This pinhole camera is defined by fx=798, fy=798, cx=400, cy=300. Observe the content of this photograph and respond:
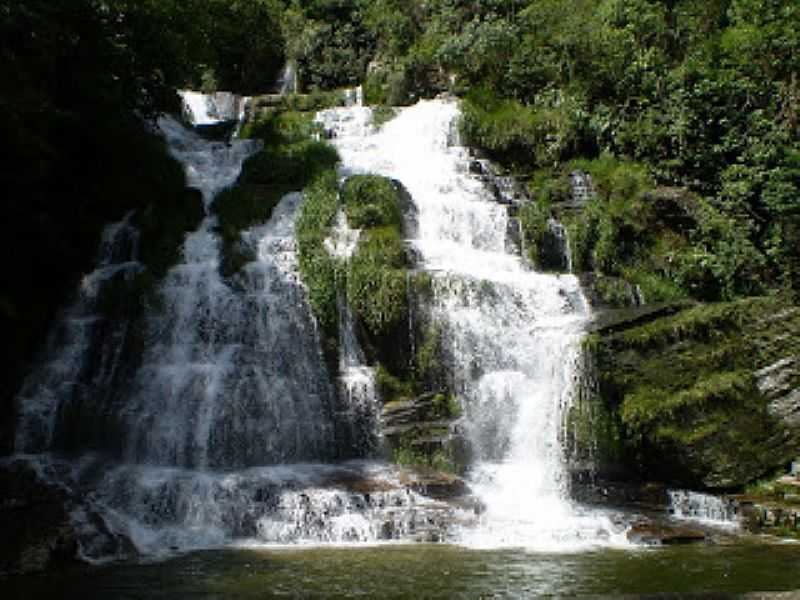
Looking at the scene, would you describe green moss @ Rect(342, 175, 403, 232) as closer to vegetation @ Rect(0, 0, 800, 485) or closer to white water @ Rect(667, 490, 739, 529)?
vegetation @ Rect(0, 0, 800, 485)

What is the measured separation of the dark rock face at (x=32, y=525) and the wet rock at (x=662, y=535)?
7930 millimetres

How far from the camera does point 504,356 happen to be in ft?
52.4

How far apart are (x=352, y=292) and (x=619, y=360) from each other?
5.51m

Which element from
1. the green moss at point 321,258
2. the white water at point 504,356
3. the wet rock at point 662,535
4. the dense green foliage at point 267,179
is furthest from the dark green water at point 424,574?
the dense green foliage at point 267,179

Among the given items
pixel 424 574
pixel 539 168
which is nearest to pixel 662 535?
pixel 424 574

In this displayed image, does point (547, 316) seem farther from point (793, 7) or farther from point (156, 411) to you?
point (793, 7)

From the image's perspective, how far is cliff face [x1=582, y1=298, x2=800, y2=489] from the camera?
13875 millimetres

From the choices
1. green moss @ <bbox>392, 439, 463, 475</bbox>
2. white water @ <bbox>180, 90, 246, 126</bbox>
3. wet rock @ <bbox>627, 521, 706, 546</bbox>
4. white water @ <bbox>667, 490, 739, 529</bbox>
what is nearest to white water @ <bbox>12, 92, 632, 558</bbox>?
wet rock @ <bbox>627, 521, 706, 546</bbox>

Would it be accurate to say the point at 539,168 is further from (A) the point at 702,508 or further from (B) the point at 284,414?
(A) the point at 702,508

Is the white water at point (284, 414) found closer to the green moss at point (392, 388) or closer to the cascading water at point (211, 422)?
the cascading water at point (211, 422)

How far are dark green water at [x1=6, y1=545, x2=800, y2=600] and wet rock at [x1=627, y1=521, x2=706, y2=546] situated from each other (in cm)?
32

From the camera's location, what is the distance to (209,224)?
1984 centimetres

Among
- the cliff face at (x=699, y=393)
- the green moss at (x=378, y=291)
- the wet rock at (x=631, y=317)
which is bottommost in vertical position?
the cliff face at (x=699, y=393)

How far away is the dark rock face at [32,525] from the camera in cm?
1067
